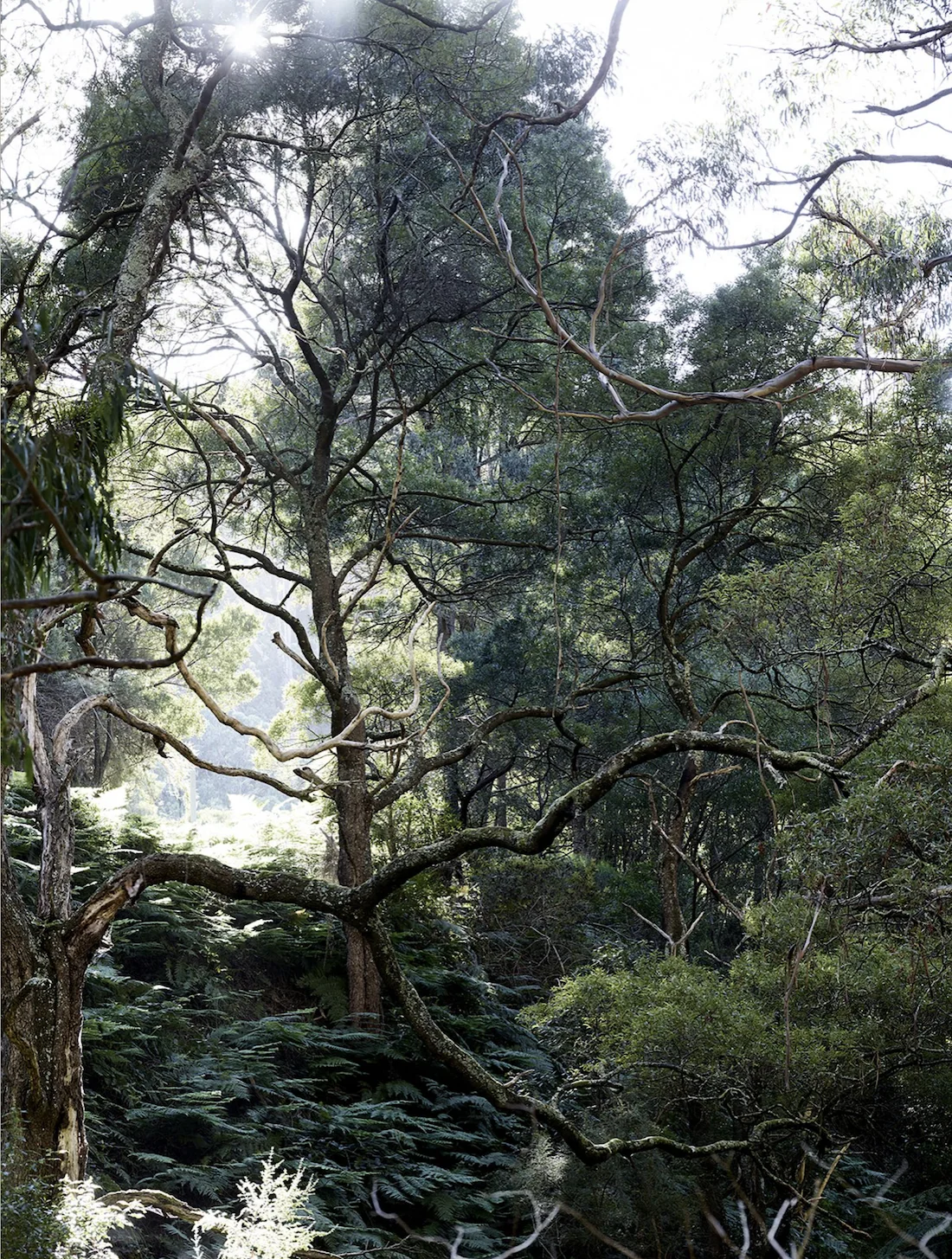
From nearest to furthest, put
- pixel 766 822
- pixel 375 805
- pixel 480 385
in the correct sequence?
pixel 375 805, pixel 480 385, pixel 766 822

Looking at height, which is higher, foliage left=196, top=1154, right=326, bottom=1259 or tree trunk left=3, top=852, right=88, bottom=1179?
tree trunk left=3, top=852, right=88, bottom=1179

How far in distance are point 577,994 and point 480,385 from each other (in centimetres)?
495

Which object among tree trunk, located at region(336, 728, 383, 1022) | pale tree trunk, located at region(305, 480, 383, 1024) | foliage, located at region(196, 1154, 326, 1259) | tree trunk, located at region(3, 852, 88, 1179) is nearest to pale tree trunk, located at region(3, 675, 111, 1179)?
tree trunk, located at region(3, 852, 88, 1179)

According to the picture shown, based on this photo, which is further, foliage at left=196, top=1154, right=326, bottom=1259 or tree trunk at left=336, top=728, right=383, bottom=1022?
tree trunk at left=336, top=728, right=383, bottom=1022

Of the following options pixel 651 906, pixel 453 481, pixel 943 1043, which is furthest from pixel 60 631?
pixel 943 1043

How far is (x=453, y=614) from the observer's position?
36.7ft

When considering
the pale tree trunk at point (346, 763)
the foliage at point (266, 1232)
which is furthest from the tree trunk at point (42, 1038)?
the pale tree trunk at point (346, 763)

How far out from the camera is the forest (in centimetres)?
455

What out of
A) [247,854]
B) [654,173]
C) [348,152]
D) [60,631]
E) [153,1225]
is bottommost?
[153,1225]

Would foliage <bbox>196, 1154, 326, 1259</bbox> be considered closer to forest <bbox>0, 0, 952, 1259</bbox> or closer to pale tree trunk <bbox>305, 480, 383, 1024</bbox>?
forest <bbox>0, 0, 952, 1259</bbox>

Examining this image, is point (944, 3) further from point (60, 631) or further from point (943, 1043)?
point (60, 631)

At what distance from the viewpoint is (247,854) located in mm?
9867

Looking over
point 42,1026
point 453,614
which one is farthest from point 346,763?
point 42,1026

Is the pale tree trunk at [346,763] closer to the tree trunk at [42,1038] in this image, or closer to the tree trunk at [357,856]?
the tree trunk at [357,856]
